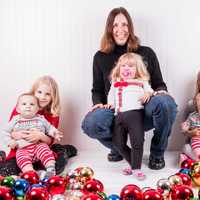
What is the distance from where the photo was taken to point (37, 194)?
1.79m

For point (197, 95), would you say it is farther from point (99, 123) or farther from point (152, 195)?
point (152, 195)

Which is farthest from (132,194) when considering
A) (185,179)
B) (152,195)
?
(185,179)

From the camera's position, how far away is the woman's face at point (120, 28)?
2613mm

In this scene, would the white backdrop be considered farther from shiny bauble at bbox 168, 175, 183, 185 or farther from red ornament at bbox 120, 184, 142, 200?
red ornament at bbox 120, 184, 142, 200

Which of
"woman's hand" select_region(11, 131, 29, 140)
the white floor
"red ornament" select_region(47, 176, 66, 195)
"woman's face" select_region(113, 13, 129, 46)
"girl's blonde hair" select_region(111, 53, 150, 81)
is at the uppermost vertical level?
"woman's face" select_region(113, 13, 129, 46)

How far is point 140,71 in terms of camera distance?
250cm

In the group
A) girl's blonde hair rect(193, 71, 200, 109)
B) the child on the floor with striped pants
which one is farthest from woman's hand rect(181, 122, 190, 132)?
girl's blonde hair rect(193, 71, 200, 109)

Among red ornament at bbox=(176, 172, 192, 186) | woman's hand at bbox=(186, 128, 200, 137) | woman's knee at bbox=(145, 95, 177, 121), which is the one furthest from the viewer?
woman's hand at bbox=(186, 128, 200, 137)

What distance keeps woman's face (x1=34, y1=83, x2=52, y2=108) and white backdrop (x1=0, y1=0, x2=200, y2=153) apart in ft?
0.89

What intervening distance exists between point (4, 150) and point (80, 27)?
3.09 feet

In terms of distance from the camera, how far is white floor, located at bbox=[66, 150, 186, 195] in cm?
220

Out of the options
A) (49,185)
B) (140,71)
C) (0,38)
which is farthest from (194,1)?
(49,185)

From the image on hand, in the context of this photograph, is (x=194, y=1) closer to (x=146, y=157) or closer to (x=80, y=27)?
(x=80, y=27)

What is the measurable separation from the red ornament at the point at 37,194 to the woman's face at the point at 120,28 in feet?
3.77
